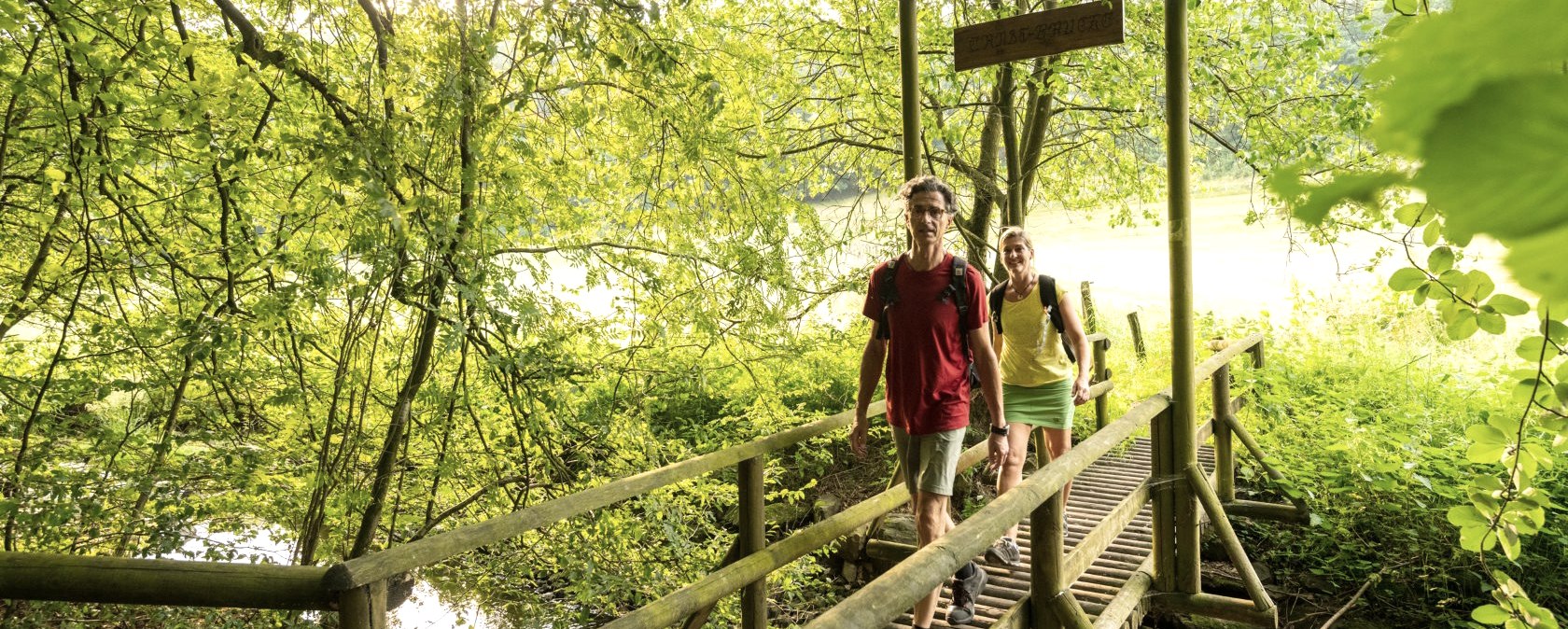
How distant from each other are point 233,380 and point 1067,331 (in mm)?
3415

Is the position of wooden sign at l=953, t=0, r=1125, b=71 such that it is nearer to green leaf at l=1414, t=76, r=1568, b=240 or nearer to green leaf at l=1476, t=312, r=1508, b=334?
green leaf at l=1476, t=312, r=1508, b=334

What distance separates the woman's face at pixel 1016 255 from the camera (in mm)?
3828

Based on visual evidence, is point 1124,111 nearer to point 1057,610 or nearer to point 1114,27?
point 1114,27

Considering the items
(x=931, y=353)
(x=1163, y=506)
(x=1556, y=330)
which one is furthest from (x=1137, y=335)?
(x=1556, y=330)

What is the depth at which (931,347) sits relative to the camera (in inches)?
119

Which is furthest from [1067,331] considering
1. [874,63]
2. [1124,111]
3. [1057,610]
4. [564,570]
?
[1124,111]

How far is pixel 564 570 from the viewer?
13.0ft

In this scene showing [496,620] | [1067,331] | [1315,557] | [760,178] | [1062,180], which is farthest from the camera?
[1062,180]

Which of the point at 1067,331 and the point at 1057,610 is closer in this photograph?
the point at 1057,610

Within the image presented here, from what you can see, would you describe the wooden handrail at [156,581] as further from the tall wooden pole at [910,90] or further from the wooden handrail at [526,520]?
the tall wooden pole at [910,90]

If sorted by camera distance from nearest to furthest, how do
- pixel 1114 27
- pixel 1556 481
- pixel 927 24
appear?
pixel 1114 27 < pixel 1556 481 < pixel 927 24

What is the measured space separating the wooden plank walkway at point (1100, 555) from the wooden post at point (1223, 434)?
1.67ft

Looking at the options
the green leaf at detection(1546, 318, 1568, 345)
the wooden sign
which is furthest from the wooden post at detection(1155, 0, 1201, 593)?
the green leaf at detection(1546, 318, 1568, 345)

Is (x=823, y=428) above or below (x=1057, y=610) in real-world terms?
above
